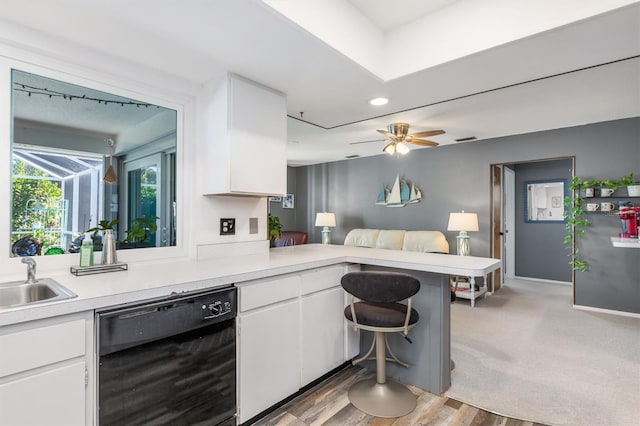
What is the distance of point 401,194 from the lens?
5652 millimetres

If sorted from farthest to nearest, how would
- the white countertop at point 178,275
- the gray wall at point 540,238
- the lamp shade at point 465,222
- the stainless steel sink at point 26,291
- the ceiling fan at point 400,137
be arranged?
the gray wall at point 540,238, the lamp shade at point 465,222, the ceiling fan at point 400,137, the stainless steel sink at point 26,291, the white countertop at point 178,275

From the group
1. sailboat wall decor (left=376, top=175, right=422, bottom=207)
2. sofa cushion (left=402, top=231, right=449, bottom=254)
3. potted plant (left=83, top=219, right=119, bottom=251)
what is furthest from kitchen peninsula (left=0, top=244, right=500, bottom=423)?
sailboat wall decor (left=376, top=175, right=422, bottom=207)

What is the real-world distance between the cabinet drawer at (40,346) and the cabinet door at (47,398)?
44mm

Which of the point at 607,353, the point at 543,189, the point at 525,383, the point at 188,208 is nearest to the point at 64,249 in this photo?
the point at 188,208

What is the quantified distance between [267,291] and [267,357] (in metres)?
0.39

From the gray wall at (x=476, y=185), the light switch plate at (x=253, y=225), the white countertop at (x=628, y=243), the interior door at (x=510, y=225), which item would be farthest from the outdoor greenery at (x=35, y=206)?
the interior door at (x=510, y=225)

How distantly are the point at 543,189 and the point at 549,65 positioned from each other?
4.60 metres

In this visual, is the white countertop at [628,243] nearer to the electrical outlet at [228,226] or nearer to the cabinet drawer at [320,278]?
the cabinet drawer at [320,278]

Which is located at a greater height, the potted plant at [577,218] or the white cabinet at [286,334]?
the potted plant at [577,218]

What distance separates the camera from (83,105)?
193 cm

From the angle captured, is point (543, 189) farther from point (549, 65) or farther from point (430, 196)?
point (549, 65)

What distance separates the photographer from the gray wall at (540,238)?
18.6 feet

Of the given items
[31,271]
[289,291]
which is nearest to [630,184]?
[289,291]

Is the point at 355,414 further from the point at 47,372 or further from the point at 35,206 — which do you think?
the point at 35,206
